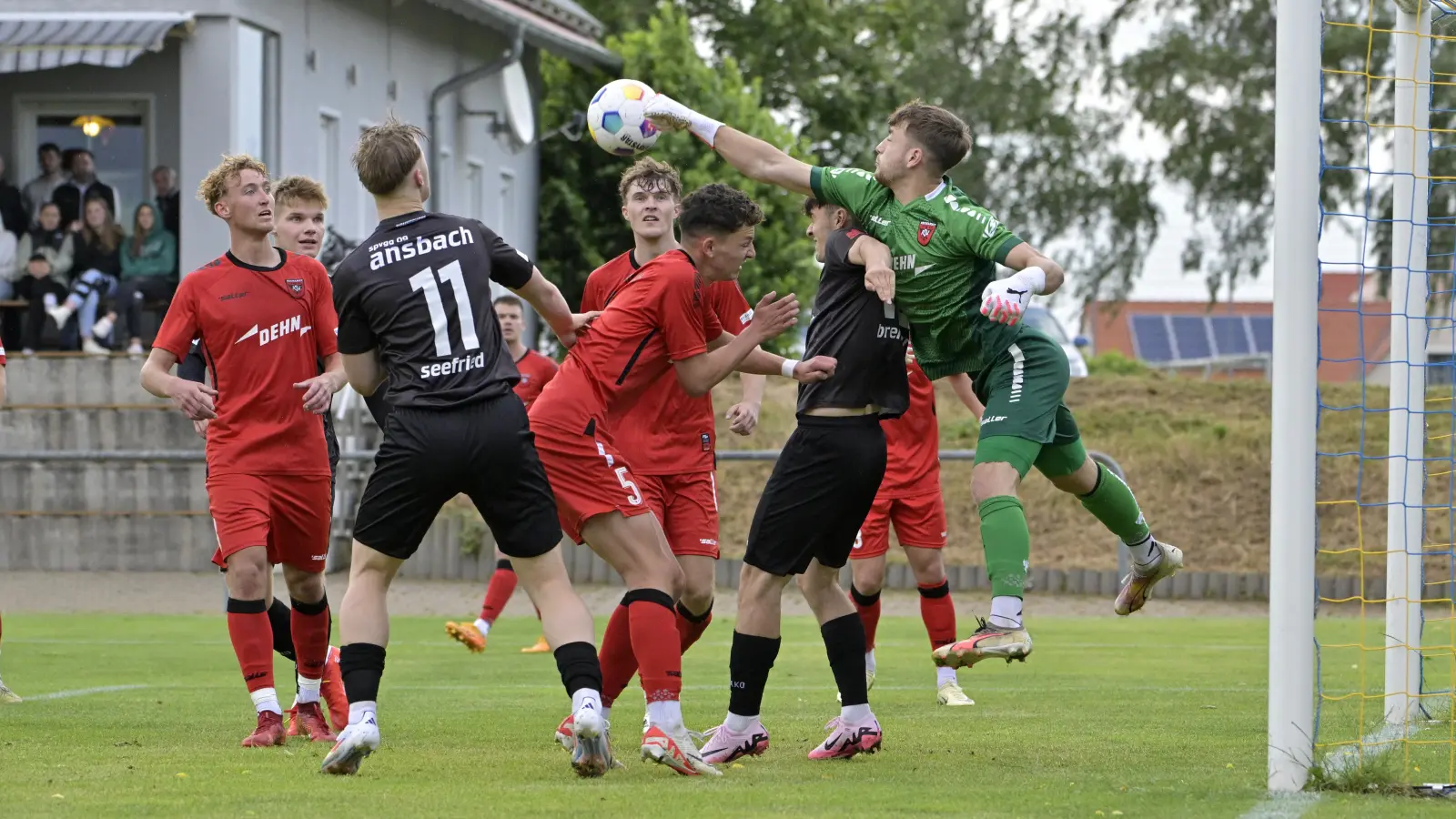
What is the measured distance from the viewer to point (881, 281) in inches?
260

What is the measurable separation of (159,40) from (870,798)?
1620 cm

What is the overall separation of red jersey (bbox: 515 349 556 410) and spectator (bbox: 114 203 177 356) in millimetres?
8176

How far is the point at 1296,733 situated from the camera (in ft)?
19.5

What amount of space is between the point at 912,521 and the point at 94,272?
12.7m

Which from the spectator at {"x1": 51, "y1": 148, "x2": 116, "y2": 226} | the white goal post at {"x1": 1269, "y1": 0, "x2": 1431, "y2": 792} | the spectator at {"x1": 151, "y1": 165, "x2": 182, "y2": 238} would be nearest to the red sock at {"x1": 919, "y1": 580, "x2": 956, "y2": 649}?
the white goal post at {"x1": 1269, "y1": 0, "x2": 1431, "y2": 792}

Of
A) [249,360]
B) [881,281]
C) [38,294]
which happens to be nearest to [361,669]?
[249,360]

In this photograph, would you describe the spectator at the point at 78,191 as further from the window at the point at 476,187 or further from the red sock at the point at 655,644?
the red sock at the point at 655,644

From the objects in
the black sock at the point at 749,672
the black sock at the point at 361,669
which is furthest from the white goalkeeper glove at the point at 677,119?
the black sock at the point at 361,669

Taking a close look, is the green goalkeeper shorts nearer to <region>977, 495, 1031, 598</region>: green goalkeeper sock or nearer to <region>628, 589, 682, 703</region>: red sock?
<region>977, 495, 1031, 598</region>: green goalkeeper sock

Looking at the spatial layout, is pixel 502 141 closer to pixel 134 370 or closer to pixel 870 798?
pixel 134 370

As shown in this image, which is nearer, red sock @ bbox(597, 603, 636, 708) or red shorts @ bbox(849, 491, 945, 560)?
red sock @ bbox(597, 603, 636, 708)

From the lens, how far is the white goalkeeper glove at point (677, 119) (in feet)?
23.4

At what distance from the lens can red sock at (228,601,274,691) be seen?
24.5ft

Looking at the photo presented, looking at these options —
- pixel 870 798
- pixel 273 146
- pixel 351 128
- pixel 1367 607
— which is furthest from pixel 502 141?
pixel 870 798
